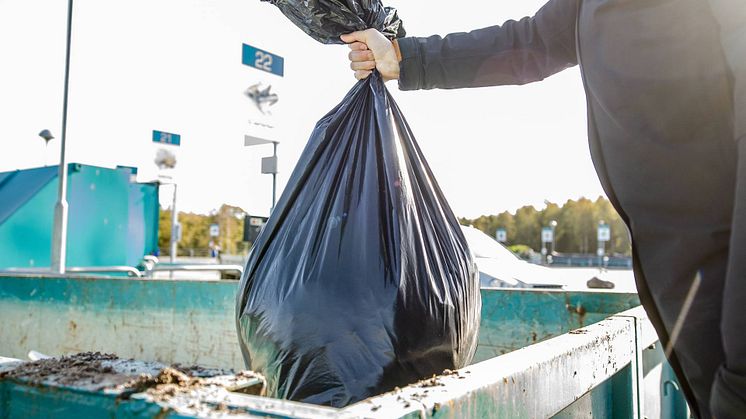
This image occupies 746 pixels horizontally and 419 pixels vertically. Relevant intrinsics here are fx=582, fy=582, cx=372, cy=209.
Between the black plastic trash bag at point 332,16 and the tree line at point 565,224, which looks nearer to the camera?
the black plastic trash bag at point 332,16

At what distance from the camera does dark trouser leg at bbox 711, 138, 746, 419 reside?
0.75 metres

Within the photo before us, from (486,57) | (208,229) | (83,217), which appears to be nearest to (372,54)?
(486,57)

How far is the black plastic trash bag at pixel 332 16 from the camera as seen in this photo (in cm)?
172

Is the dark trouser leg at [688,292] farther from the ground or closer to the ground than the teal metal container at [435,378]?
farther from the ground

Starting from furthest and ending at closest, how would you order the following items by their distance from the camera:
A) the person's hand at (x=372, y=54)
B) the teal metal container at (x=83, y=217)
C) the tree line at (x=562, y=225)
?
1. the tree line at (x=562, y=225)
2. the teal metal container at (x=83, y=217)
3. the person's hand at (x=372, y=54)

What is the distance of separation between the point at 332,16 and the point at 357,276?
33.3 inches

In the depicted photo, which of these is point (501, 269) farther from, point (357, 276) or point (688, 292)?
point (688, 292)

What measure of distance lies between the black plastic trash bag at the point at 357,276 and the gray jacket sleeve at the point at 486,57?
0.16 m

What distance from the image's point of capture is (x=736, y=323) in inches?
30.1

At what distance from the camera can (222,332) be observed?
2.73 meters

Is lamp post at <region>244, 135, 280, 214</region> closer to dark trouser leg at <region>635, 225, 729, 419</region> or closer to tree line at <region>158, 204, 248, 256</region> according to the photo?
dark trouser leg at <region>635, 225, 729, 419</region>

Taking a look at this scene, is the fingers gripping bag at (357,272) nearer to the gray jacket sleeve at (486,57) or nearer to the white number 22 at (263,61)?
the gray jacket sleeve at (486,57)

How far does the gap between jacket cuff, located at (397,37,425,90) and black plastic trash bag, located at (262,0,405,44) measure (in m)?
0.17

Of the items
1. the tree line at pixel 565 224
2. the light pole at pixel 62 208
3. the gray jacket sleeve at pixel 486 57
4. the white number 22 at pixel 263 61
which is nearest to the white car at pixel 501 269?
the white number 22 at pixel 263 61
